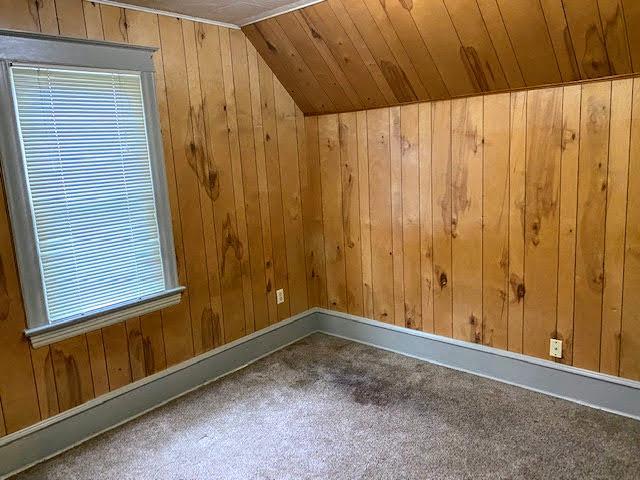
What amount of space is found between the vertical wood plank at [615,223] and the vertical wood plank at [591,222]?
22 millimetres

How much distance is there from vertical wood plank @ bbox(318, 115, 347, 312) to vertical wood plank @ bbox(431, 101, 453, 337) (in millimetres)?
749

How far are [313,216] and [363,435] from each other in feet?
5.69

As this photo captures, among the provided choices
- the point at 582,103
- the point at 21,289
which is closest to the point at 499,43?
the point at 582,103

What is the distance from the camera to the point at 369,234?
131 inches

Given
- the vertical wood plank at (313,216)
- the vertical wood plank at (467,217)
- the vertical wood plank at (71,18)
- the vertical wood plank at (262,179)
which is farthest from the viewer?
the vertical wood plank at (313,216)

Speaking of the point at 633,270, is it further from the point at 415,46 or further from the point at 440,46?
the point at 415,46

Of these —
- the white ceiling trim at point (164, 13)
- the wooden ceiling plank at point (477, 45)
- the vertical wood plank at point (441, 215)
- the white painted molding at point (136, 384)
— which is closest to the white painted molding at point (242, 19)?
the white ceiling trim at point (164, 13)

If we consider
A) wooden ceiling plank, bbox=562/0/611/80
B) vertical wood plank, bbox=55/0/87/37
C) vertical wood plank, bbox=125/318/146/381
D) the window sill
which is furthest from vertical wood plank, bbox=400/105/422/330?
vertical wood plank, bbox=55/0/87/37

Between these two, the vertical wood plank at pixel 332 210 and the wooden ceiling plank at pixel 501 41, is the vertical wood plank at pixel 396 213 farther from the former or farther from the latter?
the wooden ceiling plank at pixel 501 41

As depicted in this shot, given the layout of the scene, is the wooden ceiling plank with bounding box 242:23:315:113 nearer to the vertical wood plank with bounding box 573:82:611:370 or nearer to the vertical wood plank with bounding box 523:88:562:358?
the vertical wood plank with bounding box 523:88:562:358

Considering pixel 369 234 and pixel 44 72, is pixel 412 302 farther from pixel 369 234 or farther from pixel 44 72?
pixel 44 72

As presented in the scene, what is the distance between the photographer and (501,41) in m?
2.25

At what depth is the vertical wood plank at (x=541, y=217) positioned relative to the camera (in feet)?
7.98

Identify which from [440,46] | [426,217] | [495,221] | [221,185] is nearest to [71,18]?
[221,185]
